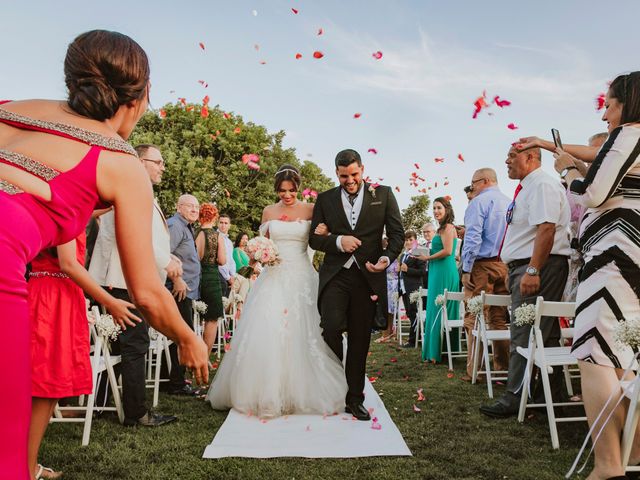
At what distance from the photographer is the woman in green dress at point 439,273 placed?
8.58 metres

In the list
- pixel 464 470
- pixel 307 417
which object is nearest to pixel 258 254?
pixel 307 417

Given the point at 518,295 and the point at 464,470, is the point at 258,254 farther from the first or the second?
the point at 464,470

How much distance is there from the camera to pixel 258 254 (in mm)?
5504

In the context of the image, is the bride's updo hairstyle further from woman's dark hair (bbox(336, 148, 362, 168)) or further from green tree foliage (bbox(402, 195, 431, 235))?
green tree foliage (bbox(402, 195, 431, 235))

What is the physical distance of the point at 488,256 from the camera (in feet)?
23.1

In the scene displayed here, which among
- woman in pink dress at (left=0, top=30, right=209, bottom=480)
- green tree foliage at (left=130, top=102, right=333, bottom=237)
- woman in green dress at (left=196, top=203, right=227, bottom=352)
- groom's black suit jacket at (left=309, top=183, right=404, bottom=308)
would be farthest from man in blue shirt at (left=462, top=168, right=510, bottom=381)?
green tree foliage at (left=130, top=102, right=333, bottom=237)

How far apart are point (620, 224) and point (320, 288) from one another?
273cm

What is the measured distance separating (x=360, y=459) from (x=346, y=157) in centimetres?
267

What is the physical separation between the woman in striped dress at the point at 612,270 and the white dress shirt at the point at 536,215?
1483 millimetres

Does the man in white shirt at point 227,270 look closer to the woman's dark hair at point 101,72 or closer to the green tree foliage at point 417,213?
the woman's dark hair at point 101,72

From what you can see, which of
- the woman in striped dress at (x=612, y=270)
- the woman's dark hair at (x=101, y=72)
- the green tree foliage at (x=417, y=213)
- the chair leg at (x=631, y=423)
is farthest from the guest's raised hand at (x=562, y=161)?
the green tree foliage at (x=417, y=213)

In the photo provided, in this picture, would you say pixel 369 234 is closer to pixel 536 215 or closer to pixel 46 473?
pixel 536 215

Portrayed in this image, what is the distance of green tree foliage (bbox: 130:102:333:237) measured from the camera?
975 inches

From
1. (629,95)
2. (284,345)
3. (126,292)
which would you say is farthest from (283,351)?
(629,95)
